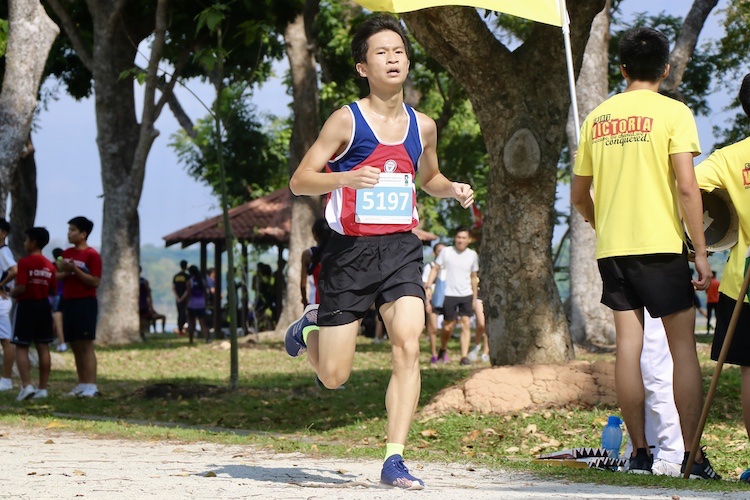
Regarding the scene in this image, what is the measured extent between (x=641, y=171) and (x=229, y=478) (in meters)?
2.49

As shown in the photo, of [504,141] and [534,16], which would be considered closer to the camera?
[534,16]

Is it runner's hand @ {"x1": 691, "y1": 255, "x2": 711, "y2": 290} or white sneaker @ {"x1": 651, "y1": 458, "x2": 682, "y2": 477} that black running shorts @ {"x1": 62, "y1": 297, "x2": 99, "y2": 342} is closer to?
white sneaker @ {"x1": 651, "y1": 458, "x2": 682, "y2": 477}

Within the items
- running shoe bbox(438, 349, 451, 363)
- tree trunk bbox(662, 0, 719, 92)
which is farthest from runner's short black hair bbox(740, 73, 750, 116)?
tree trunk bbox(662, 0, 719, 92)

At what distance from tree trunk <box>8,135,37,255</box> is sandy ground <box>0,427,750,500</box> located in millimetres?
21023

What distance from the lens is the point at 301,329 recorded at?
21.6 feet

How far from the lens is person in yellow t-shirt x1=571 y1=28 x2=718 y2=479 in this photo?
20.4 feet

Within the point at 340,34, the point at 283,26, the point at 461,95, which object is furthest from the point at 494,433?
the point at 340,34

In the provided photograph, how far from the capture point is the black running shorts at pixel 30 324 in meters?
13.2

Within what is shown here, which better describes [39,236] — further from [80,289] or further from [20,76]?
[20,76]

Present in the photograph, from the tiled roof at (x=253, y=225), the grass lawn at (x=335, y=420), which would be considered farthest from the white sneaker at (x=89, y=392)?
the tiled roof at (x=253, y=225)

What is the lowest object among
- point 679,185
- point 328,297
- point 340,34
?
point 328,297

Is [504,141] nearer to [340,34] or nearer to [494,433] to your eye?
[494,433]

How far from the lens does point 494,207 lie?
11.4m

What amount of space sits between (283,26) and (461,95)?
9.09 m
